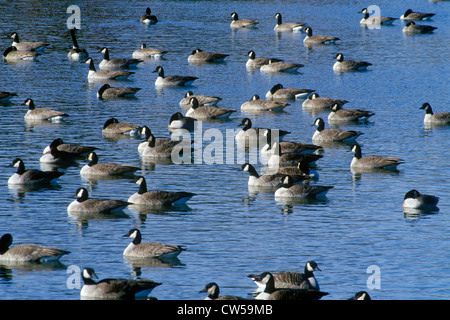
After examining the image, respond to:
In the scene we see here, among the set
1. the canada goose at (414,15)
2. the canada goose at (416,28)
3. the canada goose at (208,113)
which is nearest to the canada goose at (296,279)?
the canada goose at (208,113)

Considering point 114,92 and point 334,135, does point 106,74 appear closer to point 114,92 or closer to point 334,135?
point 114,92

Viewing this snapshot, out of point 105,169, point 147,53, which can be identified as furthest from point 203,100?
point 147,53

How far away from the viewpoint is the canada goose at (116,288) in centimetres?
2181

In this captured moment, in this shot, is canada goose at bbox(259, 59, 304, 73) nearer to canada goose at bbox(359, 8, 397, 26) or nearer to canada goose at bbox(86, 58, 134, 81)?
canada goose at bbox(86, 58, 134, 81)

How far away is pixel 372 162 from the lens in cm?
3594

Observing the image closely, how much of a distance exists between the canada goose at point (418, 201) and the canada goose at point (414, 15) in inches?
2178

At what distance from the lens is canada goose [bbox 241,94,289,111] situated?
4762cm

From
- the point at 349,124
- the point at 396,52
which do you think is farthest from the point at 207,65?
the point at 349,124

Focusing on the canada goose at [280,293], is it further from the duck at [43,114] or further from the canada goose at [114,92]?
the canada goose at [114,92]

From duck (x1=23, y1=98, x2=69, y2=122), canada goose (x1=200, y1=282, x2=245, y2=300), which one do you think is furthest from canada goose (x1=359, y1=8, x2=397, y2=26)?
canada goose (x1=200, y1=282, x2=245, y2=300)

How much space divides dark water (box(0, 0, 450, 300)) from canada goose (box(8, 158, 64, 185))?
0.62 metres

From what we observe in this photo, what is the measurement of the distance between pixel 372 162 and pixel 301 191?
5228mm

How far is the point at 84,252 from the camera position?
25.5m
